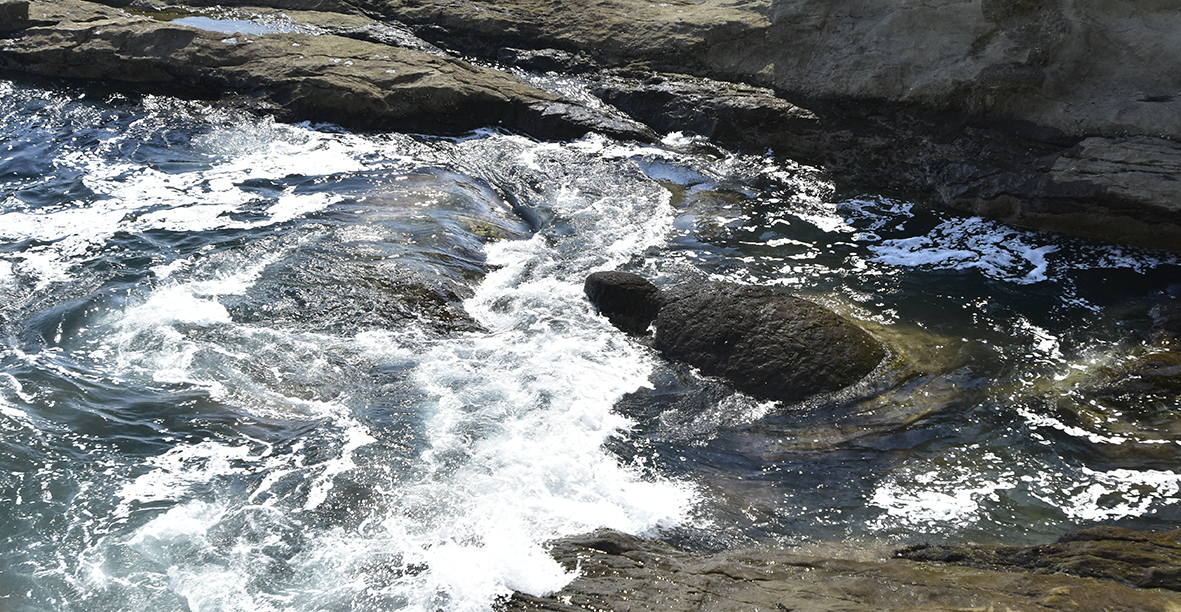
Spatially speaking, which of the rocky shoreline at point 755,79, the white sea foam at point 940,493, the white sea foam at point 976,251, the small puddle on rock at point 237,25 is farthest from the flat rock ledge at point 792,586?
the small puddle on rock at point 237,25

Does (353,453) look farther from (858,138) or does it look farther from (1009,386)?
(858,138)

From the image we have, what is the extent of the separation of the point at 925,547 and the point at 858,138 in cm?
652

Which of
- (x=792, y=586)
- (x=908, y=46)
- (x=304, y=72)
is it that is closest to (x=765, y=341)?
(x=792, y=586)

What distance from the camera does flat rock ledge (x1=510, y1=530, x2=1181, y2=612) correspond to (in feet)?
11.7

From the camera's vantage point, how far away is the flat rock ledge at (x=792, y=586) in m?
3.56

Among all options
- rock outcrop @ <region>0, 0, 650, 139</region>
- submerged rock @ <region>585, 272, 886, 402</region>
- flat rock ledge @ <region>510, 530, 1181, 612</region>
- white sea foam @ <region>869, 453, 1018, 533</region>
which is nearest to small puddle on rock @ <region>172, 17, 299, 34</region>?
rock outcrop @ <region>0, 0, 650, 139</region>

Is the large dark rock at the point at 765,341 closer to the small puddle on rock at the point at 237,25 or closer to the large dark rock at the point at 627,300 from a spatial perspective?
the large dark rock at the point at 627,300

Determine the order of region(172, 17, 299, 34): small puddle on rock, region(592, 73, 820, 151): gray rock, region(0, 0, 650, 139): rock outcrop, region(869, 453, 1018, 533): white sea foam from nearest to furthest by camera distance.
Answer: region(869, 453, 1018, 533): white sea foam
region(592, 73, 820, 151): gray rock
region(0, 0, 650, 139): rock outcrop
region(172, 17, 299, 34): small puddle on rock

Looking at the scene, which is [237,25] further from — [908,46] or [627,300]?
[908,46]

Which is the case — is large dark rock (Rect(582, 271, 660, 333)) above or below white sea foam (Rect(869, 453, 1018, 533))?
above

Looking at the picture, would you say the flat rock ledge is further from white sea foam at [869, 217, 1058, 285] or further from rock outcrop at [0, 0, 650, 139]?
rock outcrop at [0, 0, 650, 139]

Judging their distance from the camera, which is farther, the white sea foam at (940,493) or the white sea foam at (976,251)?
the white sea foam at (976,251)

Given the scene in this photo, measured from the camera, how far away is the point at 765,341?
20.6 ft

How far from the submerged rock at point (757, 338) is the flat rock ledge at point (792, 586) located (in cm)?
188
